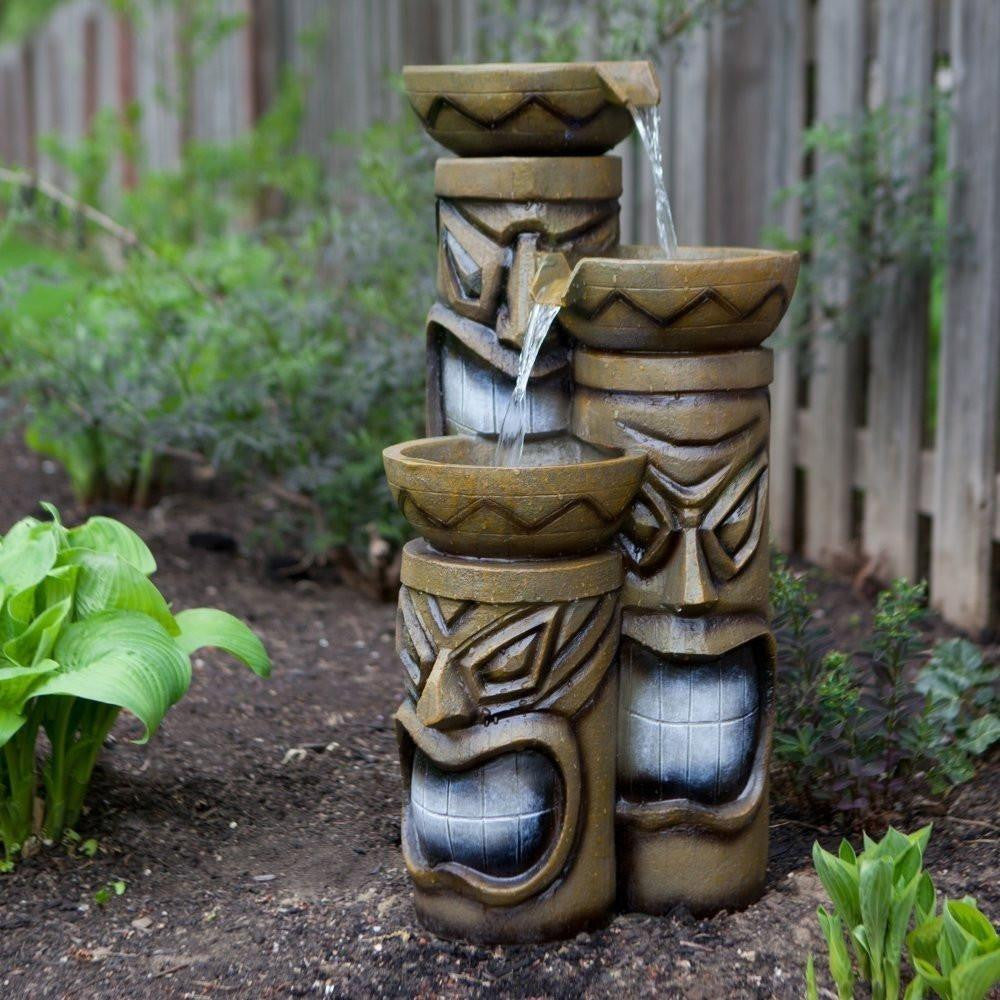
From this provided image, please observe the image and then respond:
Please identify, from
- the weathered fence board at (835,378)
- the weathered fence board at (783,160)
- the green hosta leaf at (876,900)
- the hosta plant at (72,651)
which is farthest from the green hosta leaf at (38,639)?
the weathered fence board at (835,378)

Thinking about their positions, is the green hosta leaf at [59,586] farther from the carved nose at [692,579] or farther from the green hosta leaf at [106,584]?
the carved nose at [692,579]

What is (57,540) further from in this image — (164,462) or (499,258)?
(164,462)

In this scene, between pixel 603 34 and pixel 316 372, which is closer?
pixel 316 372

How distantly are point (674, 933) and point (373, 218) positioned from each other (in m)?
2.51

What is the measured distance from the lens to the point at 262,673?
2.57 metres

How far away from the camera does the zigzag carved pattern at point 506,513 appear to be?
83.0 inches

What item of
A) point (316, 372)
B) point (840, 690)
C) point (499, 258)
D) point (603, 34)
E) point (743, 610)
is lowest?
point (840, 690)

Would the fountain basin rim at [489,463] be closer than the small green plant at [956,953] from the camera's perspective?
No

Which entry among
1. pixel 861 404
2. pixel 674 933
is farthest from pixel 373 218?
pixel 674 933

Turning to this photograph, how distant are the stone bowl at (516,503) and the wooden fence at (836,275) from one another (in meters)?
1.78

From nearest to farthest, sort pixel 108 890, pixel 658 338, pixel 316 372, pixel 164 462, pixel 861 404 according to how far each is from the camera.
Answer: pixel 658 338 < pixel 108 890 < pixel 316 372 < pixel 861 404 < pixel 164 462

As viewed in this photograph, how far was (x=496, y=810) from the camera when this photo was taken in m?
2.23

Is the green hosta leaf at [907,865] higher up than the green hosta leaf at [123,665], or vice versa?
the green hosta leaf at [123,665]

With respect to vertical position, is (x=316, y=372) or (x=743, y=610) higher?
(x=316, y=372)
